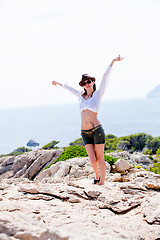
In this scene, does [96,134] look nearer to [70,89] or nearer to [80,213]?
[70,89]

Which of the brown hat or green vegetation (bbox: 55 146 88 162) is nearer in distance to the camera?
the brown hat

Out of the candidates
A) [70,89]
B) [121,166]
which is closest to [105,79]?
[70,89]

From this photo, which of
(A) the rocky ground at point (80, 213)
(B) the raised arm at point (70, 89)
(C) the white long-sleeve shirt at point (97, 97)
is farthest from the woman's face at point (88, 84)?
(A) the rocky ground at point (80, 213)

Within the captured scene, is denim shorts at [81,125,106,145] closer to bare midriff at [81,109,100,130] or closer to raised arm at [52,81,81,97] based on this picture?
bare midriff at [81,109,100,130]

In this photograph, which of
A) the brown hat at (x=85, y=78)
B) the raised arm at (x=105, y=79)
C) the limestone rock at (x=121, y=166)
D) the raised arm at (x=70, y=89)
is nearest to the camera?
the raised arm at (x=105, y=79)

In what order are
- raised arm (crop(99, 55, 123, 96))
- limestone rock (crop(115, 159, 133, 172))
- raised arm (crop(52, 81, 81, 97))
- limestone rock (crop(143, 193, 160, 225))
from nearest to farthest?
limestone rock (crop(143, 193, 160, 225)) → raised arm (crop(99, 55, 123, 96)) → raised arm (crop(52, 81, 81, 97)) → limestone rock (crop(115, 159, 133, 172))

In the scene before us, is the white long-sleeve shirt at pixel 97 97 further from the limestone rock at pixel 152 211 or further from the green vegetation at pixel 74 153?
the green vegetation at pixel 74 153

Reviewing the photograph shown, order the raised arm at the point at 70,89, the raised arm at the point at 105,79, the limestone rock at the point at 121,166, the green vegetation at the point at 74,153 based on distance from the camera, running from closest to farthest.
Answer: the raised arm at the point at 105,79, the raised arm at the point at 70,89, the limestone rock at the point at 121,166, the green vegetation at the point at 74,153

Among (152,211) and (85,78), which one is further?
(85,78)

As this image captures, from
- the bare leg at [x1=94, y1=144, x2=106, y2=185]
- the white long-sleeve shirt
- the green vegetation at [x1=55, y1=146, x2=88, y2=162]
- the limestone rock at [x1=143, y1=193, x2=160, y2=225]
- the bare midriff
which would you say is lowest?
the green vegetation at [x1=55, y1=146, x2=88, y2=162]

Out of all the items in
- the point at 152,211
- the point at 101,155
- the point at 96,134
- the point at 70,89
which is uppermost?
the point at 70,89

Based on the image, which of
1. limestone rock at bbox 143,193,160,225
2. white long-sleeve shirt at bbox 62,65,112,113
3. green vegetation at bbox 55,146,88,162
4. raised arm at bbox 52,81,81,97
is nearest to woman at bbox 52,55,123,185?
white long-sleeve shirt at bbox 62,65,112,113

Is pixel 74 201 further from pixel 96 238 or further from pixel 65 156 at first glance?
pixel 65 156

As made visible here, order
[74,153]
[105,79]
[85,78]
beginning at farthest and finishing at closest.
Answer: [74,153]
[85,78]
[105,79]
